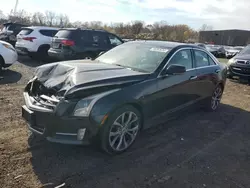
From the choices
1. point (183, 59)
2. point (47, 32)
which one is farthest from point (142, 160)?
point (47, 32)

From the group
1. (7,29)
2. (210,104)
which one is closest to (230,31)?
(7,29)

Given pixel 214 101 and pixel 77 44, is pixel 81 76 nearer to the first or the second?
pixel 214 101

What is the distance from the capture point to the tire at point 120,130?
3307mm

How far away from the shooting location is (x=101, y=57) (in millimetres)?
5059

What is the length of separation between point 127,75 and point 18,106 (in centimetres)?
279

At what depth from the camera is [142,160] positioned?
3.49m

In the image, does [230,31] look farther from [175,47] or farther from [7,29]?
[175,47]

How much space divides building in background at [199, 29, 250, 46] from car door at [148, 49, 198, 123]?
6390cm

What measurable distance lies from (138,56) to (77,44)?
557cm

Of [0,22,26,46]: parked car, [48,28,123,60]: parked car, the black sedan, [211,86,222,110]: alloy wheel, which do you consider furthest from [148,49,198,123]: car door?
[0,22,26,46]: parked car

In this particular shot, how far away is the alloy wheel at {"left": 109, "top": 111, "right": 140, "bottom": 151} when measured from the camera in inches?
136

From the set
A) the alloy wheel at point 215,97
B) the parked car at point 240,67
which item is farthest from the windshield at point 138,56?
the parked car at point 240,67

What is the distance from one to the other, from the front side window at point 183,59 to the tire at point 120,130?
1.33 meters

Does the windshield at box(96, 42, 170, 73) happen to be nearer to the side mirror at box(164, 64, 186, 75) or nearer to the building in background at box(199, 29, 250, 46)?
the side mirror at box(164, 64, 186, 75)
